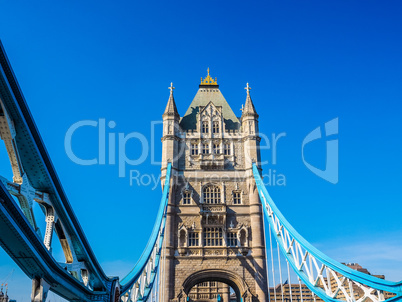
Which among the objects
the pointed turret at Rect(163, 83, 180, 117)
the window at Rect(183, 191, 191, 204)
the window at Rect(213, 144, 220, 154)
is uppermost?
the pointed turret at Rect(163, 83, 180, 117)

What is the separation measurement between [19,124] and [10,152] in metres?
0.74

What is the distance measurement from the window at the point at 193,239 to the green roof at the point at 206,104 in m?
9.91

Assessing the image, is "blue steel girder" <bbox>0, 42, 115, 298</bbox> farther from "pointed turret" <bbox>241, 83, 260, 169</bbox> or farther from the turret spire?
the turret spire

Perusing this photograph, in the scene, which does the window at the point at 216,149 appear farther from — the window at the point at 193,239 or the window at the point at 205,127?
the window at the point at 193,239

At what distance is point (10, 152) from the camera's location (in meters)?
10.4

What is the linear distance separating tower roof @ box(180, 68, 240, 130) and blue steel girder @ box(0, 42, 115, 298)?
24.5 m

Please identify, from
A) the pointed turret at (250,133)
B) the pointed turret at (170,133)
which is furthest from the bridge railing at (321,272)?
the pointed turret at (170,133)

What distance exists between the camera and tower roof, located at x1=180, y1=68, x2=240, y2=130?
1497 inches

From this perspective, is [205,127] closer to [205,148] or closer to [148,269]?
[205,148]

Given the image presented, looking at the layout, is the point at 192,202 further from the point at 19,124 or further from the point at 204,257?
the point at 19,124

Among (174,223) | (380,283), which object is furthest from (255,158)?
(380,283)

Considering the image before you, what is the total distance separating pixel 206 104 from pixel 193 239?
1316cm

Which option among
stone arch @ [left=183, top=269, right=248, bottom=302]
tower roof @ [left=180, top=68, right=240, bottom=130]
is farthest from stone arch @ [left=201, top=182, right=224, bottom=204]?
tower roof @ [left=180, top=68, right=240, bottom=130]

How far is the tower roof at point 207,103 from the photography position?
3803 centimetres
